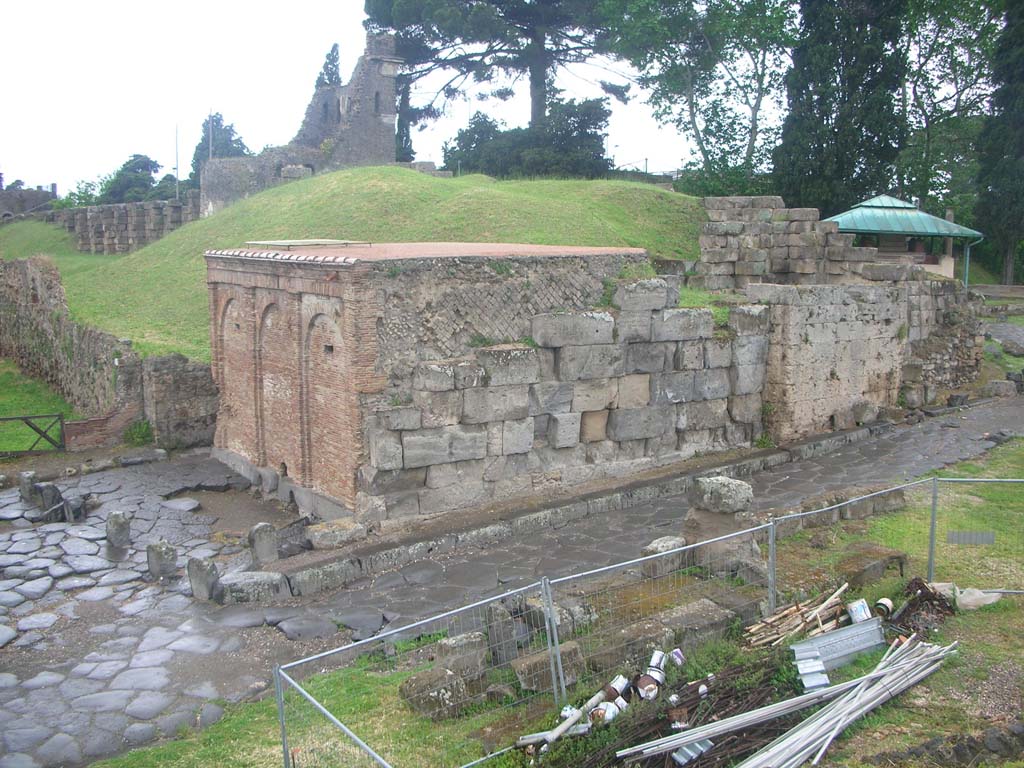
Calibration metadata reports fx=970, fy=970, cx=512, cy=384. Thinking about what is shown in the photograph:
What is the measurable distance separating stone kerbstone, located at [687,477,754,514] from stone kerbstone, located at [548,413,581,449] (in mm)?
3050

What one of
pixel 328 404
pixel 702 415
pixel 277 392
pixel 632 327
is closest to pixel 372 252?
pixel 328 404

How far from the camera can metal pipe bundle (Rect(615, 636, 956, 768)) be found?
6.75 metres

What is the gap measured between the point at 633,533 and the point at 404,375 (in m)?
3.60

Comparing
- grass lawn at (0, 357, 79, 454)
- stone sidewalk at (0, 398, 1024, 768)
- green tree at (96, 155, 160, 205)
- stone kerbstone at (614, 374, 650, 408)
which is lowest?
stone sidewalk at (0, 398, 1024, 768)

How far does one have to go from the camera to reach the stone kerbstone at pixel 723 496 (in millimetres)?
10648

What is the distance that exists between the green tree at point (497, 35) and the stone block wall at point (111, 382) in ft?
72.7

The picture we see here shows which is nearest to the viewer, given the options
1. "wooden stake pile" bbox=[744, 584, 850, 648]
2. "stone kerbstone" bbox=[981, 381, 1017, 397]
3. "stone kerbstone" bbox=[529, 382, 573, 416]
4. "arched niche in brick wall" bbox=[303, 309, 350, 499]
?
"wooden stake pile" bbox=[744, 584, 850, 648]

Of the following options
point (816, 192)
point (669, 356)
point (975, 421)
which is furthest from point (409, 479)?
point (816, 192)

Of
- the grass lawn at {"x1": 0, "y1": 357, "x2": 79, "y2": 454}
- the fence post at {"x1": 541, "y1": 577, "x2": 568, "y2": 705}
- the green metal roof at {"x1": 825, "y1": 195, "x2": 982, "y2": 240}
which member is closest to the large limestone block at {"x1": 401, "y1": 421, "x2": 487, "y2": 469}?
the fence post at {"x1": 541, "y1": 577, "x2": 568, "y2": 705}

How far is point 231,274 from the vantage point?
51.8 feet

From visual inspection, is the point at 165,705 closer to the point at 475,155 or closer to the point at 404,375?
the point at 404,375

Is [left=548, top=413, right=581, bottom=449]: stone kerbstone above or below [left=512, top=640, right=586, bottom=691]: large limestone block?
above

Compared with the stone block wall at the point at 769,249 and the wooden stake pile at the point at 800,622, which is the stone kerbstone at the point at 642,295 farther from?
the stone block wall at the point at 769,249

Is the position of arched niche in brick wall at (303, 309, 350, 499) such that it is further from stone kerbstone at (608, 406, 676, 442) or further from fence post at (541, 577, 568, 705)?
fence post at (541, 577, 568, 705)
